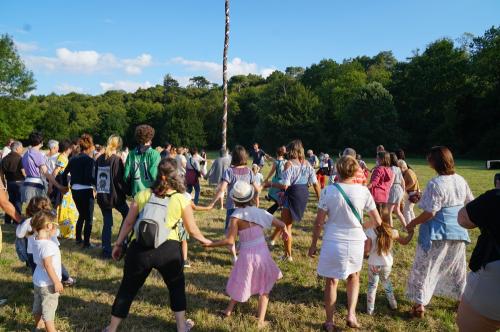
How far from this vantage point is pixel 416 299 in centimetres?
441

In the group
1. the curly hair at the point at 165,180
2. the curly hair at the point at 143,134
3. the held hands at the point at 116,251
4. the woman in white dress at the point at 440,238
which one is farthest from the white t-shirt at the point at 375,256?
the curly hair at the point at 143,134

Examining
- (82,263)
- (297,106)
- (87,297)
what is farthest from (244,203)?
(297,106)

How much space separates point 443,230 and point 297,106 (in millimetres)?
53975

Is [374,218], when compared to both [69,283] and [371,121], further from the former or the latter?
[371,121]

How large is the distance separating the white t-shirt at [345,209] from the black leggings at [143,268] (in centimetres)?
161

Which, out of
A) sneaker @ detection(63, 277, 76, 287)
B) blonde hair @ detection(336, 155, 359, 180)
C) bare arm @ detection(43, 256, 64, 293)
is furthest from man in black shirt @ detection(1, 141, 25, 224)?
blonde hair @ detection(336, 155, 359, 180)

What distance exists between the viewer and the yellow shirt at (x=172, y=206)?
11.7ft

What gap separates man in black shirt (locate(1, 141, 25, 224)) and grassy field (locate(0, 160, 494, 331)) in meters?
1.76

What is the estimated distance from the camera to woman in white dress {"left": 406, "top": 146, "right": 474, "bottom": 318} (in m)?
4.16

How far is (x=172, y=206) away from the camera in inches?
141

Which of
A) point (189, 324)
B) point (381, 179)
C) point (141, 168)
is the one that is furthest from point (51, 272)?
point (381, 179)

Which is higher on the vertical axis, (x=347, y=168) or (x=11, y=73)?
(x=11, y=73)

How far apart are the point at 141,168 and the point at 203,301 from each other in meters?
2.18

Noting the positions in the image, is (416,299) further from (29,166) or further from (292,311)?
(29,166)
